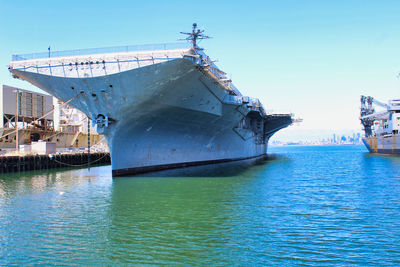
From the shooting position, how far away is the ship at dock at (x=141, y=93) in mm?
16156

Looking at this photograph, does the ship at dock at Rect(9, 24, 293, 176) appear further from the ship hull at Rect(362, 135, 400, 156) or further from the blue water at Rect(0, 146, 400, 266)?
the ship hull at Rect(362, 135, 400, 156)

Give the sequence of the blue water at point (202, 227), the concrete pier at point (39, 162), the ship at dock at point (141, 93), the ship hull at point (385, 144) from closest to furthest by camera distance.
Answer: the blue water at point (202, 227) → the ship at dock at point (141, 93) → the concrete pier at point (39, 162) → the ship hull at point (385, 144)

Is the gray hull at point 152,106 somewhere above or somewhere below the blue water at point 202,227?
above

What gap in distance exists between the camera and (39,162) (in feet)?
90.9

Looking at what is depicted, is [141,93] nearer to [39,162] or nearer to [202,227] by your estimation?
[202,227]

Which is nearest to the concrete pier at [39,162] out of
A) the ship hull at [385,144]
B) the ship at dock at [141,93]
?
the ship at dock at [141,93]

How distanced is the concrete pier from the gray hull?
9437 millimetres

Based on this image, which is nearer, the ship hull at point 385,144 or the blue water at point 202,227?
the blue water at point 202,227

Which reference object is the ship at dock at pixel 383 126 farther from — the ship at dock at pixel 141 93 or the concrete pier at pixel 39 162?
the concrete pier at pixel 39 162

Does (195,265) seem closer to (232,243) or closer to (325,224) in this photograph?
(232,243)

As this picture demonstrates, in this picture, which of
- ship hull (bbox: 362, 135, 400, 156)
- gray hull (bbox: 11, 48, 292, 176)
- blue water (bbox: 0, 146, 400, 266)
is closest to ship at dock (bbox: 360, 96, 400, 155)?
ship hull (bbox: 362, 135, 400, 156)

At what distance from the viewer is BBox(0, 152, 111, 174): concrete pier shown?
24.9 metres

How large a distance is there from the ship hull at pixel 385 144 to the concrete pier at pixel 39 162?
36043 mm

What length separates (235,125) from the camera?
3022cm
